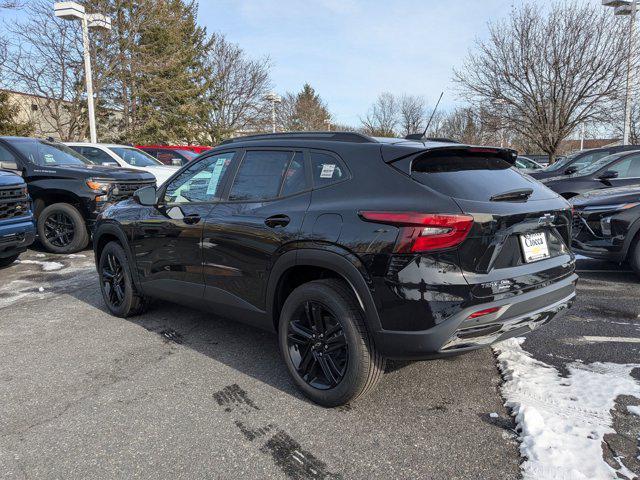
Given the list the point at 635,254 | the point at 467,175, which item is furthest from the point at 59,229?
the point at 635,254

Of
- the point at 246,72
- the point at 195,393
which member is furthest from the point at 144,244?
the point at 246,72

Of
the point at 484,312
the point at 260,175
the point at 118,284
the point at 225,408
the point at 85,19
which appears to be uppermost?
the point at 85,19

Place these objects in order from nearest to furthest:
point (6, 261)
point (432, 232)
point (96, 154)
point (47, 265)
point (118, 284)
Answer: point (432, 232) → point (118, 284) → point (47, 265) → point (6, 261) → point (96, 154)

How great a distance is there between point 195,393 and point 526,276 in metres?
2.28

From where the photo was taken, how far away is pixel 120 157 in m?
11.5

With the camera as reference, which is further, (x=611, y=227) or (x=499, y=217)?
(x=611, y=227)

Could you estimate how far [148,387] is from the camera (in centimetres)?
338

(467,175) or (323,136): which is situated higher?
(323,136)

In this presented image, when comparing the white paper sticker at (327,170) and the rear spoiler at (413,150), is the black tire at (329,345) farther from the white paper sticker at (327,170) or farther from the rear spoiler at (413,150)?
the rear spoiler at (413,150)

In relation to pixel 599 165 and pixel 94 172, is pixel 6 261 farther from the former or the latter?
pixel 599 165

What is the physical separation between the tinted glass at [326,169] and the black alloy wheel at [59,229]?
20.5ft

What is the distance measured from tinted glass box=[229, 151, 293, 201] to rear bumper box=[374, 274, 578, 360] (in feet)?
4.34

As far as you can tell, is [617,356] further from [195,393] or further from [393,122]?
[393,122]

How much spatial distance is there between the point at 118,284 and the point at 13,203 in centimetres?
283
